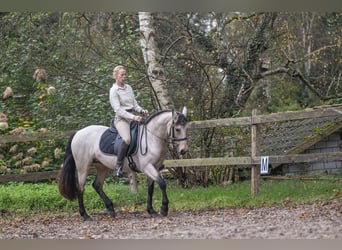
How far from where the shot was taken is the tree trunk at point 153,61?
630cm

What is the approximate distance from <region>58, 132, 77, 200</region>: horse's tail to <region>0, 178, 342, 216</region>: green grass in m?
0.32

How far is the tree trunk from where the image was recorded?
630 centimetres

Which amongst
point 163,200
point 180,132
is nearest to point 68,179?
point 163,200

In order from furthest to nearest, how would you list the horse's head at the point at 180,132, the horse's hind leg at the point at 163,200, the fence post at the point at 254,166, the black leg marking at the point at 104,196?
the fence post at the point at 254,166 < the black leg marking at the point at 104,196 < the horse's hind leg at the point at 163,200 < the horse's head at the point at 180,132

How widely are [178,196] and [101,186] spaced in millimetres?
750

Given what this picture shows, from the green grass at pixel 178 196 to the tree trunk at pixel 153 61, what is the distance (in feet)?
3.02

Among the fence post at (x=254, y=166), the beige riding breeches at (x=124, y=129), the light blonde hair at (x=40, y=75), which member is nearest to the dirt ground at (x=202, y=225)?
the fence post at (x=254, y=166)

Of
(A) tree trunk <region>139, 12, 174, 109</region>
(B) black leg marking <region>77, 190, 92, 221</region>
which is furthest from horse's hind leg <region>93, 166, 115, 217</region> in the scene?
(A) tree trunk <region>139, 12, 174, 109</region>

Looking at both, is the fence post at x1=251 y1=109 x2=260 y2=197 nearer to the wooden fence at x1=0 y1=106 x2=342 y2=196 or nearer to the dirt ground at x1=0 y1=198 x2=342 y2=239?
the wooden fence at x1=0 y1=106 x2=342 y2=196

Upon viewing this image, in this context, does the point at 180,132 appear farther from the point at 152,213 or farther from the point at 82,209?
the point at 82,209

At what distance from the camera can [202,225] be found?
4.58 meters

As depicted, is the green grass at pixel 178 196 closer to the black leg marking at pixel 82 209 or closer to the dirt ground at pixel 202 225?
the dirt ground at pixel 202 225

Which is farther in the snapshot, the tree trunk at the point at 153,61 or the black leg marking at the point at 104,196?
the tree trunk at the point at 153,61

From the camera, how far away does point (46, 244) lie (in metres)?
4.50
